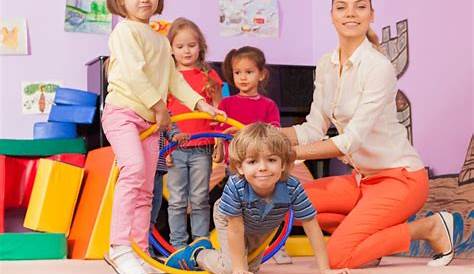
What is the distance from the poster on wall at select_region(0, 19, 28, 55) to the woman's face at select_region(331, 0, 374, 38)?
6.15 feet

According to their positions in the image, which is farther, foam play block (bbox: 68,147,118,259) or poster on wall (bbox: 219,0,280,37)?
poster on wall (bbox: 219,0,280,37)

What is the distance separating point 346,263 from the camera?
270cm

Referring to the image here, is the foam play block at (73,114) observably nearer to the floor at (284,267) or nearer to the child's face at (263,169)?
the floor at (284,267)

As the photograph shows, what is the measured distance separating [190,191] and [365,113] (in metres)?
0.83

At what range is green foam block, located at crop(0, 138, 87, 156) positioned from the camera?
12.0 feet

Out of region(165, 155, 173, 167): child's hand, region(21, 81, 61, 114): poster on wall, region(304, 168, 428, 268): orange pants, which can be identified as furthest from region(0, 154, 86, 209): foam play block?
region(304, 168, 428, 268): orange pants

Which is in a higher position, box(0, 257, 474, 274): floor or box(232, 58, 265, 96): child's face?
box(232, 58, 265, 96): child's face

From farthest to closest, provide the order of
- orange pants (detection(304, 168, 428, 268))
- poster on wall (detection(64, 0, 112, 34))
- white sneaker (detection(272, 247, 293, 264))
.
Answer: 1. poster on wall (detection(64, 0, 112, 34))
2. white sneaker (detection(272, 247, 293, 264))
3. orange pants (detection(304, 168, 428, 268))

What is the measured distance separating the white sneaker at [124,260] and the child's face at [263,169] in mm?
419

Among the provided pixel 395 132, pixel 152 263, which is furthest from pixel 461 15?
pixel 152 263

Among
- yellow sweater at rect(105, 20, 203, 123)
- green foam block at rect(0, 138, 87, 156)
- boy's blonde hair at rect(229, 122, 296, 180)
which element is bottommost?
green foam block at rect(0, 138, 87, 156)

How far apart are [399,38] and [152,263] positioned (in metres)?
1.86

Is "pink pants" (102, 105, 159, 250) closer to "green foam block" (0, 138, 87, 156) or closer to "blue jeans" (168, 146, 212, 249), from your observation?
"blue jeans" (168, 146, 212, 249)

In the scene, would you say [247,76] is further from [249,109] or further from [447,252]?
[447,252]
